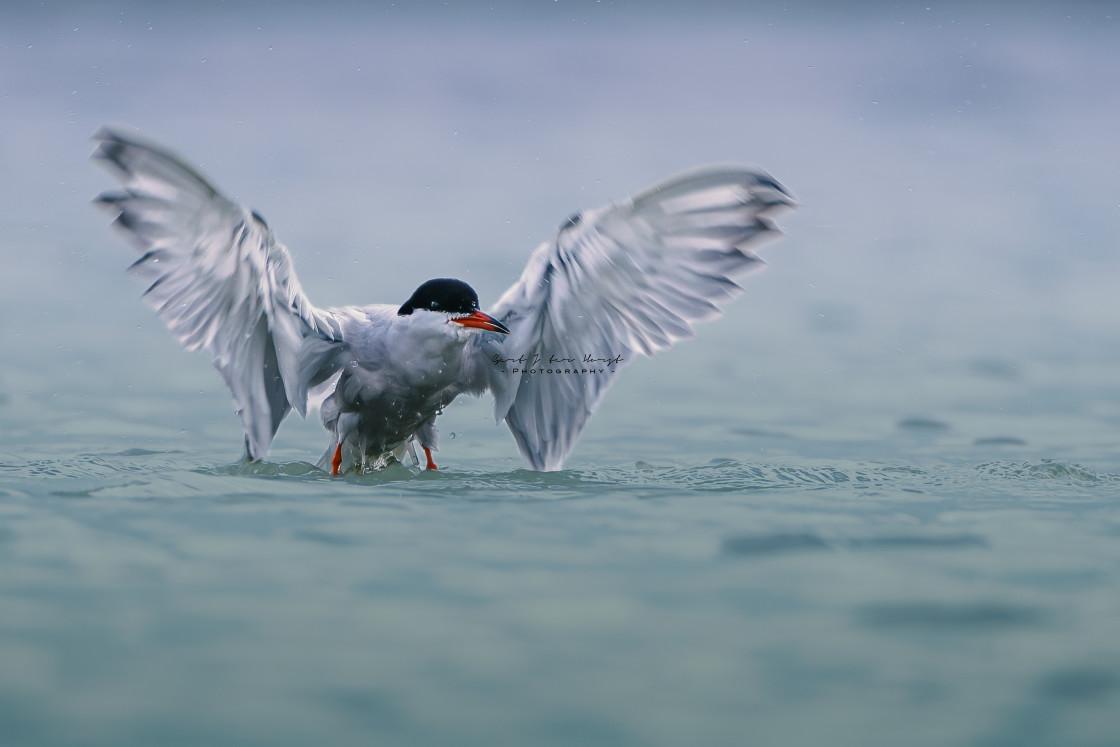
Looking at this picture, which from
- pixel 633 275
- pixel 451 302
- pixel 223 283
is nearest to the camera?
pixel 223 283

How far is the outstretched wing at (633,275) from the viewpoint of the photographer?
5.05 m

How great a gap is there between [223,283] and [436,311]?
42.6 inches

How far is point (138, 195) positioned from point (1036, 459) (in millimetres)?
5071

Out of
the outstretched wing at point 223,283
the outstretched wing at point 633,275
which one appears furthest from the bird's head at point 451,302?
the outstretched wing at point 223,283

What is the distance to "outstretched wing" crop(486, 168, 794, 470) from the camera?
5055mm

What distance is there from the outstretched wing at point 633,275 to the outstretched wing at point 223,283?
1.03 metres

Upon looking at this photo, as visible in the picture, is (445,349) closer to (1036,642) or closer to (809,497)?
(809,497)

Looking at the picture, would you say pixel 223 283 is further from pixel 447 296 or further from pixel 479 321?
pixel 479 321

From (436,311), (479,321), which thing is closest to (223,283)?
(436,311)

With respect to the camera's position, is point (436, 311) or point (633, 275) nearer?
point (633, 275)

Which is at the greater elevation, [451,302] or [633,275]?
[633,275]

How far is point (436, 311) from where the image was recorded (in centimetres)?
559

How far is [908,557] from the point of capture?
13.5 ft

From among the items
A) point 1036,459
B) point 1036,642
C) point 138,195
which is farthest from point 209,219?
point 1036,459
